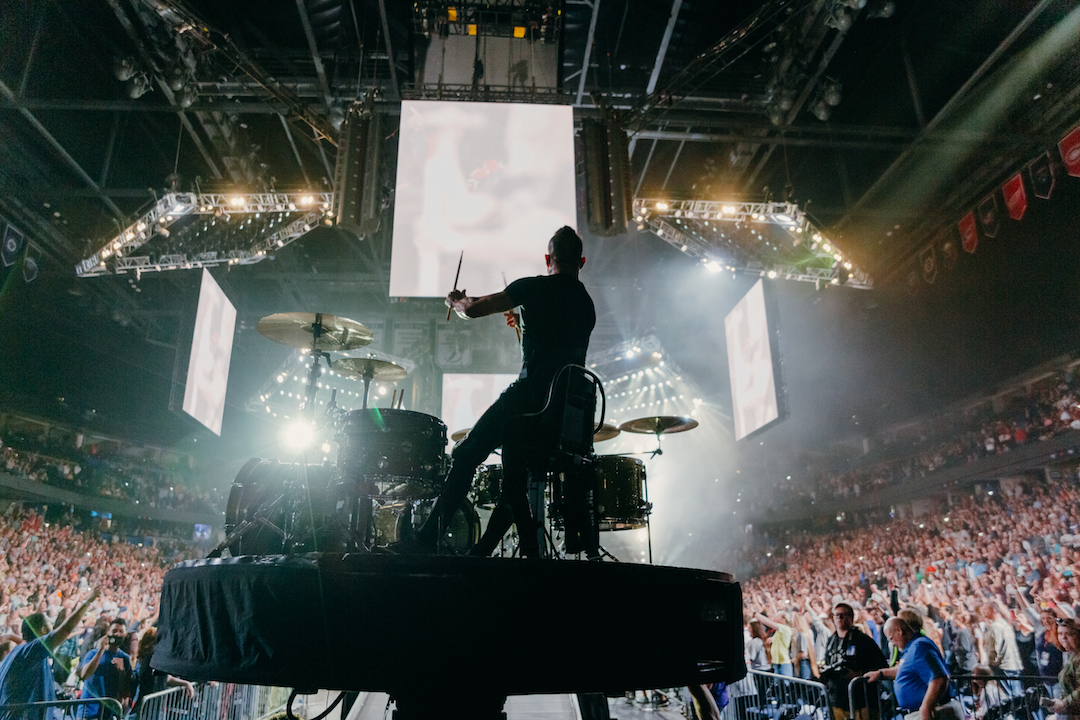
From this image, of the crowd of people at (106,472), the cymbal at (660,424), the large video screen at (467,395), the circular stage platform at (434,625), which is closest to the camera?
the circular stage platform at (434,625)

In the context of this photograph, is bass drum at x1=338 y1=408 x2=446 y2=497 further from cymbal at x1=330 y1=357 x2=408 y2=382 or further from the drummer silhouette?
the drummer silhouette

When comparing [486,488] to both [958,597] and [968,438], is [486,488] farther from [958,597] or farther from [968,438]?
[968,438]

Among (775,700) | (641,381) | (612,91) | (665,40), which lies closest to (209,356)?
(612,91)

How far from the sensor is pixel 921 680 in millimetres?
4625

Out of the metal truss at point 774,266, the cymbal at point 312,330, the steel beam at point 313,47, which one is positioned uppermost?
the steel beam at point 313,47

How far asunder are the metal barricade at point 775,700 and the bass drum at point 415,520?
10.4 ft

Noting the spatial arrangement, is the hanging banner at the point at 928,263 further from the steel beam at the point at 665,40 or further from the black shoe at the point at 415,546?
the black shoe at the point at 415,546

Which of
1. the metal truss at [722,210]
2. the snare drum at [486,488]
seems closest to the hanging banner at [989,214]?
the metal truss at [722,210]

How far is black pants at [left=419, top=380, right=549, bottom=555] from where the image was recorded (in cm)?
184

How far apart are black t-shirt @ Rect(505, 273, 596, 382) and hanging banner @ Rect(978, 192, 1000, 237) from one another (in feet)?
32.1

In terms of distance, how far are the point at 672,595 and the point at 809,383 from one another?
16.7m

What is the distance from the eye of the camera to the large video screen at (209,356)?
800 centimetres

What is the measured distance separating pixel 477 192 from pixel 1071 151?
290 inches

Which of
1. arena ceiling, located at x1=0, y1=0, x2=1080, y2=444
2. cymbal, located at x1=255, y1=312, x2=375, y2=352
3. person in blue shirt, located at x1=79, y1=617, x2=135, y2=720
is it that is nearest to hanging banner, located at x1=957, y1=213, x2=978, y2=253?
arena ceiling, located at x1=0, y1=0, x2=1080, y2=444
